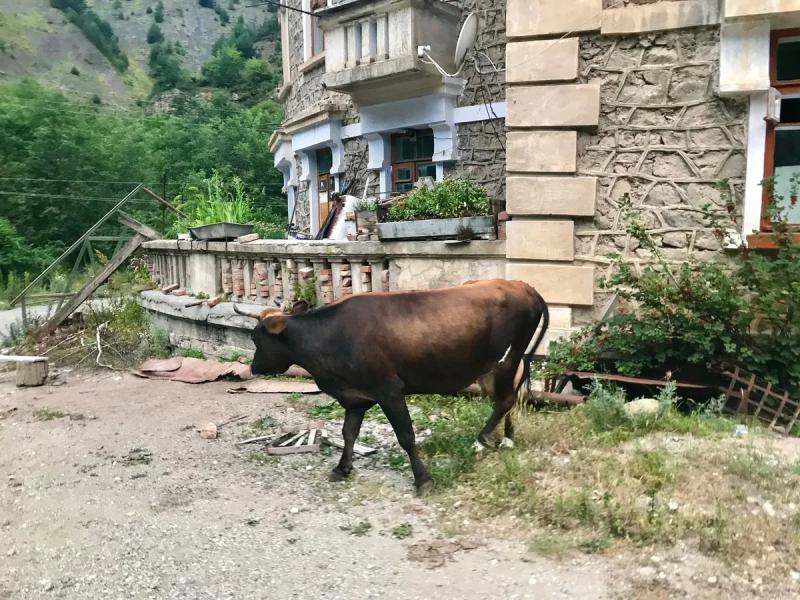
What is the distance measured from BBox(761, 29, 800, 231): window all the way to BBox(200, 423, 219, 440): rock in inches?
209

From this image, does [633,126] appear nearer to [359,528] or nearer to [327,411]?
[327,411]

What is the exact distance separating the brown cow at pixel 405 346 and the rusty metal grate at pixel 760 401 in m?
1.92

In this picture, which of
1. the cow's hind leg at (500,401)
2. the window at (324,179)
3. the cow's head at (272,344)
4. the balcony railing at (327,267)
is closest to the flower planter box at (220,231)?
the balcony railing at (327,267)

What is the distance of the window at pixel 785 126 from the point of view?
6.07 meters

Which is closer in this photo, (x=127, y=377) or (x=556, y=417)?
(x=556, y=417)

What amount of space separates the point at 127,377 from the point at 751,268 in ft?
25.2

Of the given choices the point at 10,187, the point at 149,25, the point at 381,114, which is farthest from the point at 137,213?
the point at 149,25

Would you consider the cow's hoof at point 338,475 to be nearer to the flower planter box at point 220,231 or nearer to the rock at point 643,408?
the rock at point 643,408

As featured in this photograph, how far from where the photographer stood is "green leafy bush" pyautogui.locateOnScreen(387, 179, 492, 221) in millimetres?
7129

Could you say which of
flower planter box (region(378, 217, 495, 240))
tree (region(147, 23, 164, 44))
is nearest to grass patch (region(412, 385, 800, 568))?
flower planter box (region(378, 217, 495, 240))

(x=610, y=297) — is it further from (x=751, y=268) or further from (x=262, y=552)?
(x=262, y=552)

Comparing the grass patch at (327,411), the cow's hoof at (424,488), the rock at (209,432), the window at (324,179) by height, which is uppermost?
the window at (324,179)

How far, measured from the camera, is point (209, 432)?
631cm

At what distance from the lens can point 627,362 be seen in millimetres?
6141
